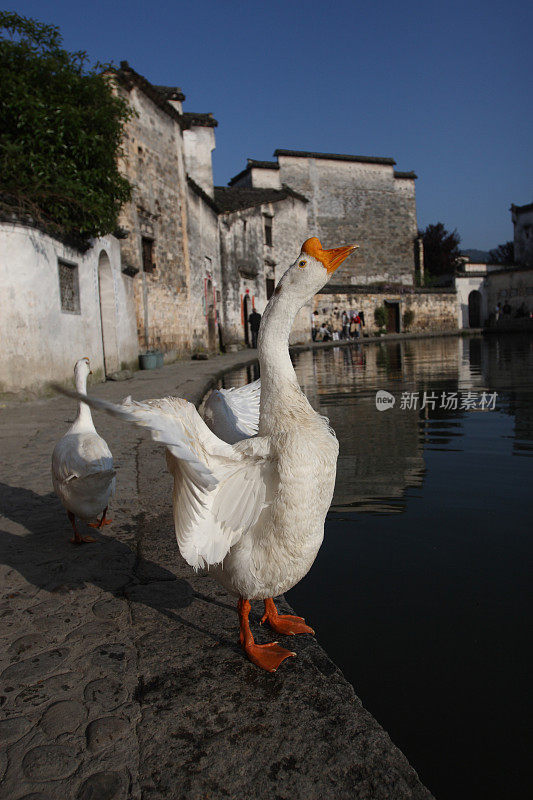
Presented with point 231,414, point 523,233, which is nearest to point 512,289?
point 523,233

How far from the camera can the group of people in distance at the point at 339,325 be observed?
1414 inches

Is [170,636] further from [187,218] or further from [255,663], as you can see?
[187,218]

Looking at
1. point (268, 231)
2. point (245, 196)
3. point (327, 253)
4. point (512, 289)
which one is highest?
point (245, 196)

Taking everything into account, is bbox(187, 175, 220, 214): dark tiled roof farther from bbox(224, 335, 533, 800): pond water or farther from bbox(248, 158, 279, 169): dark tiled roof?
bbox(224, 335, 533, 800): pond water

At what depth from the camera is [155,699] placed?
1.74m

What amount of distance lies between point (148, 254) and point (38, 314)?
27.7 ft

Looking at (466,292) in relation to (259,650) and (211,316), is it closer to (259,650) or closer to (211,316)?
(211,316)

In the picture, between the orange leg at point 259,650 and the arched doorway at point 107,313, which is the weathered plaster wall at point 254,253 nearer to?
the arched doorway at point 107,313

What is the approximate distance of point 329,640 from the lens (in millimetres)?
2406

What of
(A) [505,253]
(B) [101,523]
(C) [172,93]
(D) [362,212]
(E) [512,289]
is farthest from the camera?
(A) [505,253]

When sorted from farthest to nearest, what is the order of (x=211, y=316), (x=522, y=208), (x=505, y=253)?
(x=505, y=253) → (x=522, y=208) → (x=211, y=316)

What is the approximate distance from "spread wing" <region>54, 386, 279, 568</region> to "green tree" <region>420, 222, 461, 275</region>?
51086mm

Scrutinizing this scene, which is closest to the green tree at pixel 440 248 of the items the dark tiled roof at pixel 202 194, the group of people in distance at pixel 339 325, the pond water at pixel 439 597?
the group of people in distance at pixel 339 325

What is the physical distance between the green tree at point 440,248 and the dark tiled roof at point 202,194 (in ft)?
97.3
